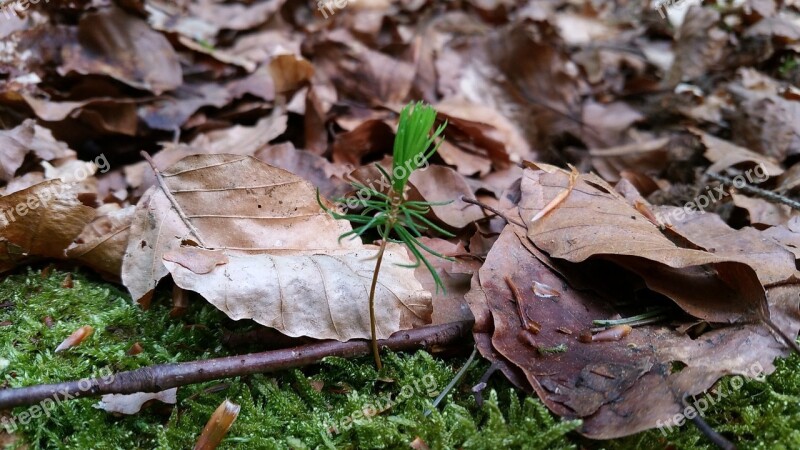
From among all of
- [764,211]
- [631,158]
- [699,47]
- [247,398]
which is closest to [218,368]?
[247,398]

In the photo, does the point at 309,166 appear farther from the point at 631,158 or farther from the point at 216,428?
the point at 631,158

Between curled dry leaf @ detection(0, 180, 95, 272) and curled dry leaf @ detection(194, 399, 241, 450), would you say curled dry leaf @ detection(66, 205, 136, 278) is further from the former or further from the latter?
curled dry leaf @ detection(194, 399, 241, 450)

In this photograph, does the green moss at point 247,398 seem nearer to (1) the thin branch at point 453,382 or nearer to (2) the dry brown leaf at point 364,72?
(1) the thin branch at point 453,382

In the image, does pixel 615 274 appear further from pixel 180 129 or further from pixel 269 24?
pixel 269 24

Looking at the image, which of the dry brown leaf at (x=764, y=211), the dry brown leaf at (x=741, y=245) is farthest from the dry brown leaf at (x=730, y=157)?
the dry brown leaf at (x=741, y=245)

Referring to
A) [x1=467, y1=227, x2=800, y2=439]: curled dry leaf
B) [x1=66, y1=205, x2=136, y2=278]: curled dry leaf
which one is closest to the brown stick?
[x1=467, y1=227, x2=800, y2=439]: curled dry leaf
